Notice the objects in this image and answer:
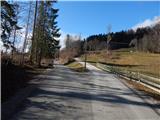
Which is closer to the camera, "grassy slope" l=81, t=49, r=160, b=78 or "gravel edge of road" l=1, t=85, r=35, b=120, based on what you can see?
"gravel edge of road" l=1, t=85, r=35, b=120

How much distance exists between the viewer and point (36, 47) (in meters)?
60.4

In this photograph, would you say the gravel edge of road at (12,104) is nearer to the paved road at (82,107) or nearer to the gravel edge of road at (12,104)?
the gravel edge of road at (12,104)

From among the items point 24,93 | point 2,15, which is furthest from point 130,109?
point 2,15

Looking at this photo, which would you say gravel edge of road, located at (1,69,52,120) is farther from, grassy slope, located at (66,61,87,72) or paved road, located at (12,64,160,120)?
grassy slope, located at (66,61,87,72)

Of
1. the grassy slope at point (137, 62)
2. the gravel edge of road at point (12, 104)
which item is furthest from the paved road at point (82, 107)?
the grassy slope at point (137, 62)

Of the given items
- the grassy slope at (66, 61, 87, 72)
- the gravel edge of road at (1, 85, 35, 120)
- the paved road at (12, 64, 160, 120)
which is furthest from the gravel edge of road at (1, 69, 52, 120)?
the grassy slope at (66, 61, 87, 72)

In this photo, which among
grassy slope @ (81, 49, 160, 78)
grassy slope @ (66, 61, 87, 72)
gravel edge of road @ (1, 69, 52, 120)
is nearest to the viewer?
gravel edge of road @ (1, 69, 52, 120)

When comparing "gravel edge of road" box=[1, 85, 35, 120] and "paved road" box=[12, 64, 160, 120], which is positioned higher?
"gravel edge of road" box=[1, 85, 35, 120]

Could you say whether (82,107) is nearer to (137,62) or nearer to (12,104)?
(12,104)

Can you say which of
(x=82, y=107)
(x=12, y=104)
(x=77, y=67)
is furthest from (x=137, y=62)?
(x=12, y=104)

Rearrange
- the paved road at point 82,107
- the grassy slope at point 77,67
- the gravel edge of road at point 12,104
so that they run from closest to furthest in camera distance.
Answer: the gravel edge of road at point 12,104 < the paved road at point 82,107 < the grassy slope at point 77,67

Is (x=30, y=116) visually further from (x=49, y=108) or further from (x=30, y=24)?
(x=30, y=24)

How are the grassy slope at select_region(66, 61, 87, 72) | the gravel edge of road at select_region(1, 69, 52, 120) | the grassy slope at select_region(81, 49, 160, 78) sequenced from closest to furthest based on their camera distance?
the gravel edge of road at select_region(1, 69, 52, 120) < the grassy slope at select_region(66, 61, 87, 72) < the grassy slope at select_region(81, 49, 160, 78)

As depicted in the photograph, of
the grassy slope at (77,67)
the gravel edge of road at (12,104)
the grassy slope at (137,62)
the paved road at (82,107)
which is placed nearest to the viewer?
the gravel edge of road at (12,104)
